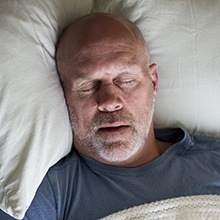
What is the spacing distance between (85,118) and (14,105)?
184 mm

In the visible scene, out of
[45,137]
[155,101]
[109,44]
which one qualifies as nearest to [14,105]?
[45,137]

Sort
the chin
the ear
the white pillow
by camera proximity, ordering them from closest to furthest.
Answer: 1. the white pillow
2. the chin
3. the ear

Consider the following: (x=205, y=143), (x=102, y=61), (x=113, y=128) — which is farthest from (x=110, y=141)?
(x=205, y=143)

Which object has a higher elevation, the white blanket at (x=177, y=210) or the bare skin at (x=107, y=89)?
the bare skin at (x=107, y=89)

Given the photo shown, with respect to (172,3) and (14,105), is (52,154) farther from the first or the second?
(172,3)

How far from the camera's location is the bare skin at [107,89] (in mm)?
1103

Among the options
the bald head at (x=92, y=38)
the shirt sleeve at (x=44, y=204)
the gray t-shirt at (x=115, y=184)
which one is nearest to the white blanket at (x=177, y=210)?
the gray t-shirt at (x=115, y=184)

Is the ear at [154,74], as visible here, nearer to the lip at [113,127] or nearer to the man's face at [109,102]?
the man's face at [109,102]

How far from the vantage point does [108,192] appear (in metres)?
1.08

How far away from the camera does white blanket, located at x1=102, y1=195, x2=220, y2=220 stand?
40.8 inches

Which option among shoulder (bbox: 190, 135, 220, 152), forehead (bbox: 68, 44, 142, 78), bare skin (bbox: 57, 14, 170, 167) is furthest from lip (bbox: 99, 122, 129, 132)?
shoulder (bbox: 190, 135, 220, 152)

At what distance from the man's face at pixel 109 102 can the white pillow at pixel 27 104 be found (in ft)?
0.14

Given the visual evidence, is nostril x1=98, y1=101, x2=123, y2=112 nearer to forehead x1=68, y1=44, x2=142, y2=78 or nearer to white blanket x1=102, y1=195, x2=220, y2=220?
forehead x1=68, y1=44, x2=142, y2=78

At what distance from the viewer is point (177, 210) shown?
106cm
